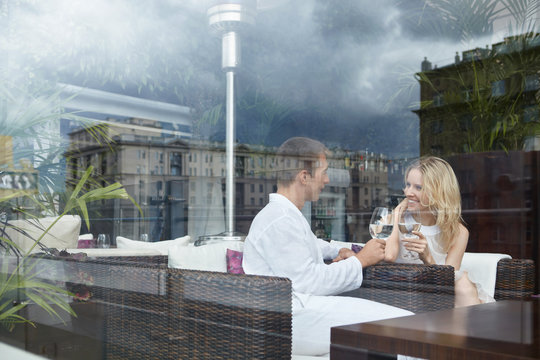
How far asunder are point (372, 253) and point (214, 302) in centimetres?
59

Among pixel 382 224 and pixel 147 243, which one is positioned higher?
pixel 382 224

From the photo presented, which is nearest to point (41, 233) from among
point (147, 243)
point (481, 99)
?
point (147, 243)

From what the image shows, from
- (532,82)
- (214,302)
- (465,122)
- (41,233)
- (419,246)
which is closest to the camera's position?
(214,302)

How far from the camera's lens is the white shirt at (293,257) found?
1837 millimetres

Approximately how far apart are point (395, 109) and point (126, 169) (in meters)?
1.60

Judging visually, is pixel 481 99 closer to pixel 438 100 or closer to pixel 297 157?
pixel 438 100

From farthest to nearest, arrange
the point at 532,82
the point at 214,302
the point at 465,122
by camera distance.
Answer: the point at 465,122 < the point at 532,82 < the point at 214,302

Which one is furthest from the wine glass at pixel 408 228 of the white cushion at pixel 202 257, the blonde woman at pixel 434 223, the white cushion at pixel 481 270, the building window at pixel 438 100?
the building window at pixel 438 100

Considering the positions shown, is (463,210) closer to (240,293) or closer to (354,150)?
(354,150)

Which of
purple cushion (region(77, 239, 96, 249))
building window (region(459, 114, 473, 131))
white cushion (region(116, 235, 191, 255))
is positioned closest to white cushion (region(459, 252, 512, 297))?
building window (region(459, 114, 473, 131))

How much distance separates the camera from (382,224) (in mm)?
2096

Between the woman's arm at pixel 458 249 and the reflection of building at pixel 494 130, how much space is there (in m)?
0.43

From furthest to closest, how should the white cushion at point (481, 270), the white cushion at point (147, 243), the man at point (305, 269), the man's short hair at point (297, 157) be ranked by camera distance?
the white cushion at point (147, 243)
the man's short hair at point (297, 157)
the white cushion at point (481, 270)
the man at point (305, 269)

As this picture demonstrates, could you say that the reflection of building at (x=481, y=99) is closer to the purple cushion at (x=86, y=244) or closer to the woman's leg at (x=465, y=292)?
the woman's leg at (x=465, y=292)
